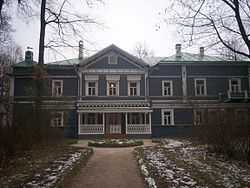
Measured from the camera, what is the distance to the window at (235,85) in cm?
2477

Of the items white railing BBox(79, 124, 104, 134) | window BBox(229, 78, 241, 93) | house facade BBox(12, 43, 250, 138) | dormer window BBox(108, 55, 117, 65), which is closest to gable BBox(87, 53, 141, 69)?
house facade BBox(12, 43, 250, 138)

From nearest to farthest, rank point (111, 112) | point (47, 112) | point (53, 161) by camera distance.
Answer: point (53, 161), point (47, 112), point (111, 112)

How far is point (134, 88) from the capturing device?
943 inches

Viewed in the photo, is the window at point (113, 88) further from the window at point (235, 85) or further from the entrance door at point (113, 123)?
the window at point (235, 85)

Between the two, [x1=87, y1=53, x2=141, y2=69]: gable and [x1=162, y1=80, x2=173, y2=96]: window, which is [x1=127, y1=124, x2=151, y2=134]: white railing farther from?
[x1=87, y1=53, x2=141, y2=69]: gable

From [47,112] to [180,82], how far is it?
48.8 feet

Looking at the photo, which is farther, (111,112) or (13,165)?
(111,112)

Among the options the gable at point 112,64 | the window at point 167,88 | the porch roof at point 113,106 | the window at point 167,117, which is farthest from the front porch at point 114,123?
the gable at point 112,64

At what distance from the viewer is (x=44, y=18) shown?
15.3 metres

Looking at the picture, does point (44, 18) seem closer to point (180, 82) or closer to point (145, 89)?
point (145, 89)

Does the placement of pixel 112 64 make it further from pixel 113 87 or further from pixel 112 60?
pixel 113 87

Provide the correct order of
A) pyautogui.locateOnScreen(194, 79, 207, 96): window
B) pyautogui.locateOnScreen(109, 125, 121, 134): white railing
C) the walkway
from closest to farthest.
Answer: the walkway → pyautogui.locateOnScreen(109, 125, 121, 134): white railing → pyautogui.locateOnScreen(194, 79, 207, 96): window

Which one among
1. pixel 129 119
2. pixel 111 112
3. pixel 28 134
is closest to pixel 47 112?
pixel 28 134

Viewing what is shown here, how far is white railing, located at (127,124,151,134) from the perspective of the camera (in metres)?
22.7
